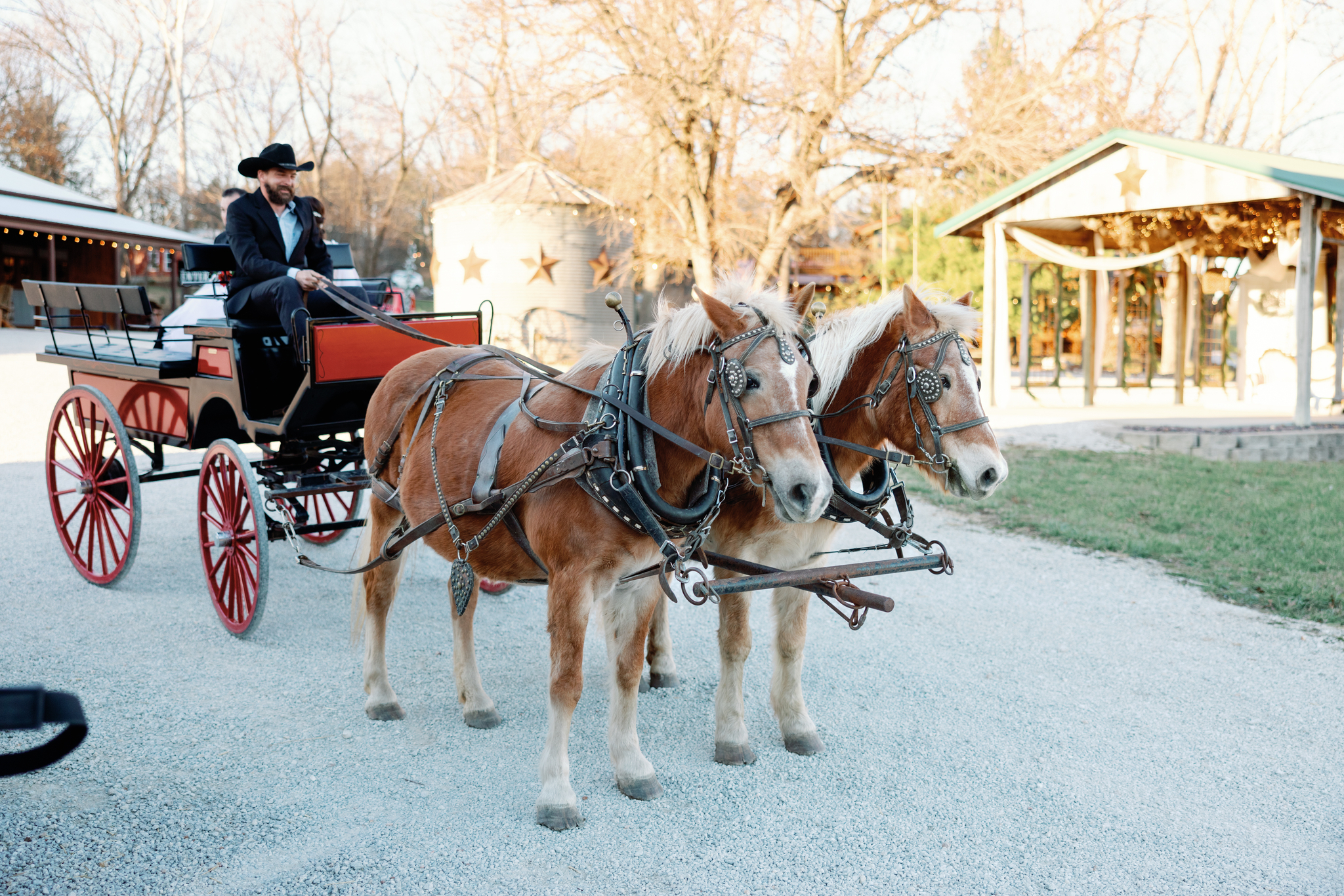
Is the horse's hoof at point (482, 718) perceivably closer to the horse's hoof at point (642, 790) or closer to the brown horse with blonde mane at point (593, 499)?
the brown horse with blonde mane at point (593, 499)

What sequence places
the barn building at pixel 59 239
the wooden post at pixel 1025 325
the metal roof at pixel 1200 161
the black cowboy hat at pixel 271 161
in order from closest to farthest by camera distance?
the black cowboy hat at pixel 271 161, the metal roof at pixel 1200 161, the wooden post at pixel 1025 325, the barn building at pixel 59 239

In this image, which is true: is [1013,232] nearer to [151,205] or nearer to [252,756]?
[252,756]

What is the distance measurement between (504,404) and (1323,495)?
339 inches

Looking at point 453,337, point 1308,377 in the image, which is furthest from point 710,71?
point 453,337

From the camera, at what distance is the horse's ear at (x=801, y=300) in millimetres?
3441

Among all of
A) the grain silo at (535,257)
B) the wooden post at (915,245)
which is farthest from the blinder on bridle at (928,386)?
the grain silo at (535,257)

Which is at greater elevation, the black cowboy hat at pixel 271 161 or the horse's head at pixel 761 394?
the black cowboy hat at pixel 271 161

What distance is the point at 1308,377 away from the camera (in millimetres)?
12609

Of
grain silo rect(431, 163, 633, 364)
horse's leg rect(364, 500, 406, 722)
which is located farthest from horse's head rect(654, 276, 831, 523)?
→ grain silo rect(431, 163, 633, 364)

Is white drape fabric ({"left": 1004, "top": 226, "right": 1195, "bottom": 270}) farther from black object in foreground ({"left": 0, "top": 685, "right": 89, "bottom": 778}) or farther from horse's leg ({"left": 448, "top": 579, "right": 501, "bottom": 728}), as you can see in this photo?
black object in foreground ({"left": 0, "top": 685, "right": 89, "bottom": 778})

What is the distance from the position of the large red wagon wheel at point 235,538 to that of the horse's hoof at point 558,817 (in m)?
2.27

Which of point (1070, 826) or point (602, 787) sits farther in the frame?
point (602, 787)

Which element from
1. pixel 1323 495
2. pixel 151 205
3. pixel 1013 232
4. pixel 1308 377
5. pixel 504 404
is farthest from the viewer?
pixel 151 205

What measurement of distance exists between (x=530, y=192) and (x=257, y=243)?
17280 millimetres
